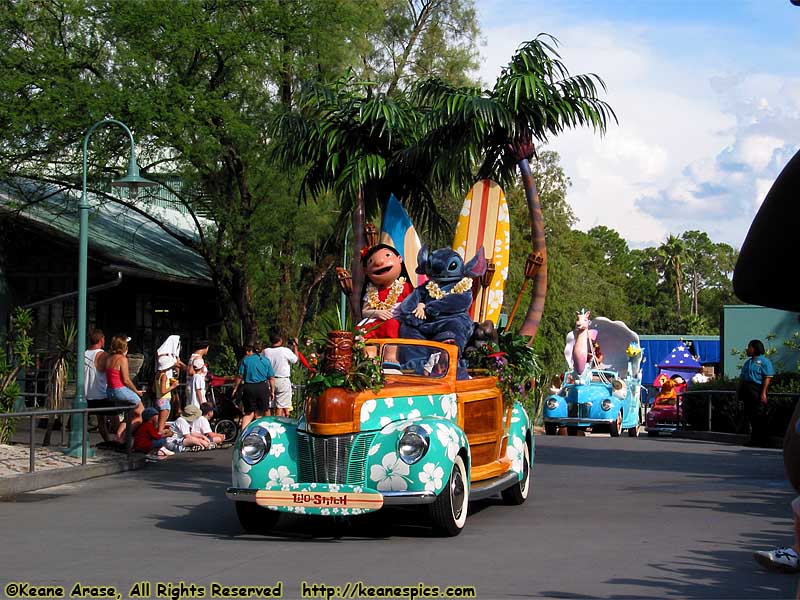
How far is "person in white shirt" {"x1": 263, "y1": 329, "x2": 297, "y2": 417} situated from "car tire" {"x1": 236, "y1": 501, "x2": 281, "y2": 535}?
34.4 feet

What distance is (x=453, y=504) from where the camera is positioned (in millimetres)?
10281

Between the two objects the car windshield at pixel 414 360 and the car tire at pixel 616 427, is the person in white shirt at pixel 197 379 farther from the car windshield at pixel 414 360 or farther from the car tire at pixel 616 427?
the car tire at pixel 616 427

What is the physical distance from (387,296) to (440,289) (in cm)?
190

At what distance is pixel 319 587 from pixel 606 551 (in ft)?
9.25

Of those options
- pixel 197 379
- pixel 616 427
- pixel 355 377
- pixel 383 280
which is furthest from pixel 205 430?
pixel 616 427

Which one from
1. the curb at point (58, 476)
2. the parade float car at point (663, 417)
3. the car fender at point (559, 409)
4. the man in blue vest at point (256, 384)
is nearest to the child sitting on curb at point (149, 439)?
the curb at point (58, 476)

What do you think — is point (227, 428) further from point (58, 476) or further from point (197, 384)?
point (58, 476)

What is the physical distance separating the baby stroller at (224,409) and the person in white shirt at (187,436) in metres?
1.72

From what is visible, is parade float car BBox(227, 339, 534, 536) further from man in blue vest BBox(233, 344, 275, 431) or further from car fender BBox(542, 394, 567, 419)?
car fender BBox(542, 394, 567, 419)

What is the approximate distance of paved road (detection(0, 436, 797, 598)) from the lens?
8.03 meters

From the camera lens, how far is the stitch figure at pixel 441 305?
41.4 feet

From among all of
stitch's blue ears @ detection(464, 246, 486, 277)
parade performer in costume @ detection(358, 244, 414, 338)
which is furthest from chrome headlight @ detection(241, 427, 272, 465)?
parade performer in costume @ detection(358, 244, 414, 338)

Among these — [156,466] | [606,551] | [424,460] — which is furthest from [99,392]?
[606,551]

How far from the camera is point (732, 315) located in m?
36.9
